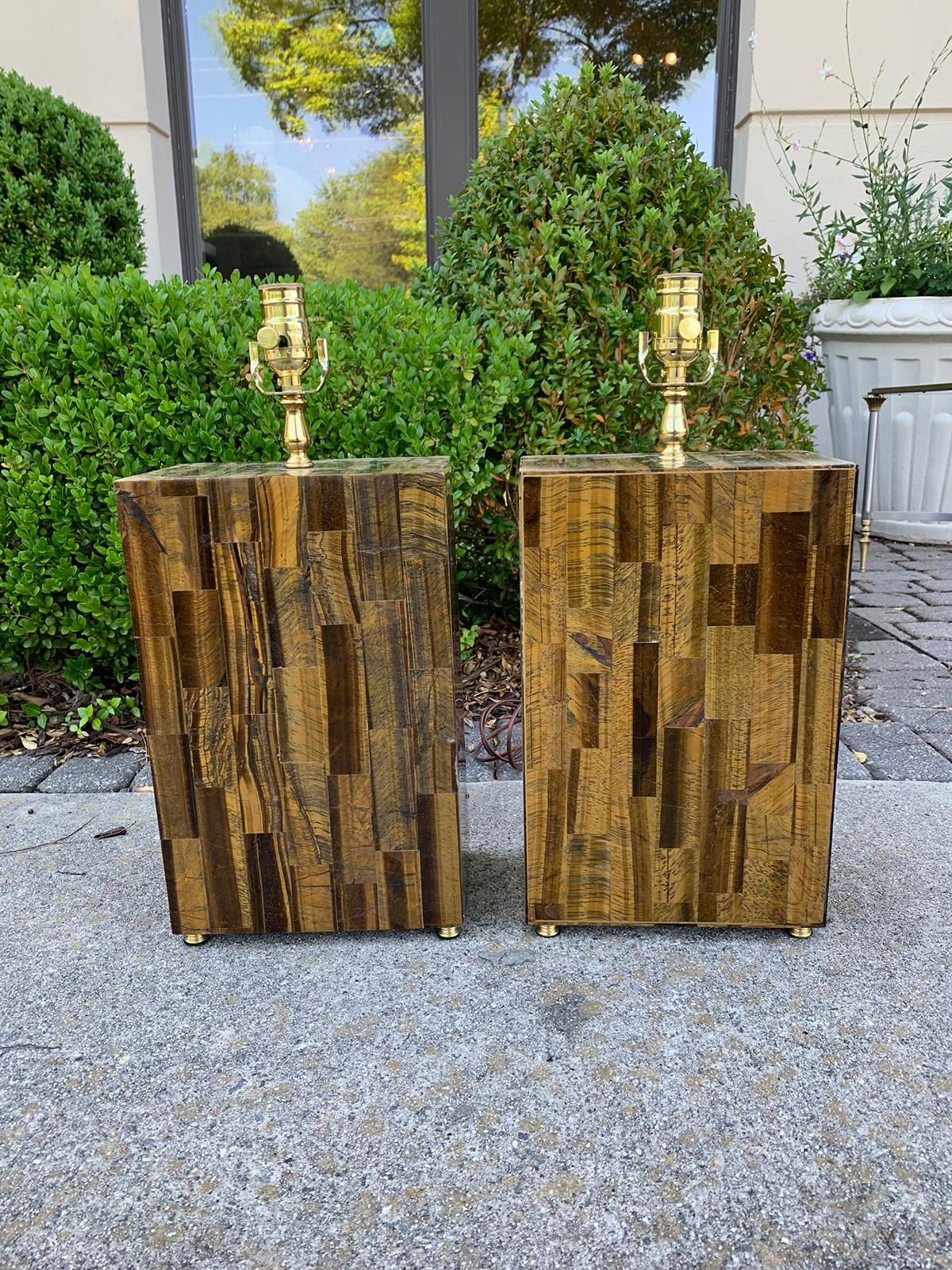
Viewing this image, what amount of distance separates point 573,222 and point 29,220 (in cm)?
208

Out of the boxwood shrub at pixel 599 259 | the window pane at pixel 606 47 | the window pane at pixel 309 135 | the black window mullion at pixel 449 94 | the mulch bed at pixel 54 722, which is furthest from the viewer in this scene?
the window pane at pixel 309 135

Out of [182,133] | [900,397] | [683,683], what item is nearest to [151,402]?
[683,683]

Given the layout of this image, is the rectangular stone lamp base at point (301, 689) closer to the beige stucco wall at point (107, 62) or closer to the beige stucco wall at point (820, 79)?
the beige stucco wall at point (107, 62)

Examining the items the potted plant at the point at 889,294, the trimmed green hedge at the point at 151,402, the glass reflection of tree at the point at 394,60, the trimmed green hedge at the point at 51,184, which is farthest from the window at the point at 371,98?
the trimmed green hedge at the point at 151,402

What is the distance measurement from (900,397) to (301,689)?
4.30 meters

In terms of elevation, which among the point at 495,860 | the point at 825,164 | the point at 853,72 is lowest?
the point at 495,860

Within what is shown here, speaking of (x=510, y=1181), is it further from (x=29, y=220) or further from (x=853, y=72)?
(x=853, y=72)

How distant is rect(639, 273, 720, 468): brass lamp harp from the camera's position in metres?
1.63

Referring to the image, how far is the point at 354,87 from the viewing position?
577 centimetres

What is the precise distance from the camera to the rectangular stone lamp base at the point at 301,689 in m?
1.54

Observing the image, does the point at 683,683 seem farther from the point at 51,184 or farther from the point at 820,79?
the point at 820,79

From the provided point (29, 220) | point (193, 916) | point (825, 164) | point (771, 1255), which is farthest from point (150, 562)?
point (825, 164)

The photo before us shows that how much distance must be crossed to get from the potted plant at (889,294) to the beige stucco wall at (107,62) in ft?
11.7

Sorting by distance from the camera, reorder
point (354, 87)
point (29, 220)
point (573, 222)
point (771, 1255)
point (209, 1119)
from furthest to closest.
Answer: point (354, 87)
point (29, 220)
point (573, 222)
point (209, 1119)
point (771, 1255)
